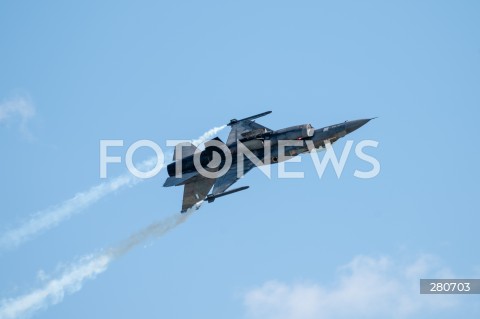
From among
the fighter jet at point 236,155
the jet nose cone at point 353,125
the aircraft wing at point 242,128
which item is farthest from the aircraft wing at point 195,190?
the jet nose cone at point 353,125

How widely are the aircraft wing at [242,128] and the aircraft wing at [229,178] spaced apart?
219cm

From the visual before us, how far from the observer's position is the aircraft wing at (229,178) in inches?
2507

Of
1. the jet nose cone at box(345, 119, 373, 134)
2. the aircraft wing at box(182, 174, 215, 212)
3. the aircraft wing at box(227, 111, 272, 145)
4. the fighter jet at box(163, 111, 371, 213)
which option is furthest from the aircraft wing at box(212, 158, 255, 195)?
the jet nose cone at box(345, 119, 373, 134)

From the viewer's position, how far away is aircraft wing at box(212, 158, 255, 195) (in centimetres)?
6369

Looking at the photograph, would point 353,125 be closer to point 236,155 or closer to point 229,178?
point 236,155

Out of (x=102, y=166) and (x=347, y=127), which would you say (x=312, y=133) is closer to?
(x=347, y=127)

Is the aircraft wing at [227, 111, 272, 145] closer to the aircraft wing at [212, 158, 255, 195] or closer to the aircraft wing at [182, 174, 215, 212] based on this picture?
the aircraft wing at [212, 158, 255, 195]

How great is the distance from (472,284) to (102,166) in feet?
88.2

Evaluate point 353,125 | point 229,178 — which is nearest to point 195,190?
point 229,178

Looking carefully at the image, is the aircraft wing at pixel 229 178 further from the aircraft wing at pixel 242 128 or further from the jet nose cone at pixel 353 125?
the jet nose cone at pixel 353 125

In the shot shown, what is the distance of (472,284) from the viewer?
56781mm

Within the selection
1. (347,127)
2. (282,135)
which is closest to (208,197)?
(282,135)

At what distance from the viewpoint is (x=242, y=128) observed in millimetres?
67625

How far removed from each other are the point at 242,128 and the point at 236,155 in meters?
3.03
